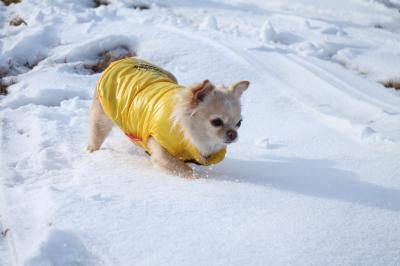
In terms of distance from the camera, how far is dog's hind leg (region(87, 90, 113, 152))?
3.77 meters

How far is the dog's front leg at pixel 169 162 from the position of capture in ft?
10.5

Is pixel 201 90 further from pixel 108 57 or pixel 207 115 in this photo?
pixel 108 57

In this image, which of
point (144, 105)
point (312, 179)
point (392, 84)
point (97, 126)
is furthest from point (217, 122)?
point (392, 84)

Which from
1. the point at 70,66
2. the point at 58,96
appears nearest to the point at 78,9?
the point at 70,66

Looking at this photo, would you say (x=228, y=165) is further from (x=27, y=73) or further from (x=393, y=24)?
(x=393, y=24)

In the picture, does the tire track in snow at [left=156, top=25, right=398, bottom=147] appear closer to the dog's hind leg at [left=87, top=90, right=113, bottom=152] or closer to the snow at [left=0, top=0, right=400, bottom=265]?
the snow at [left=0, top=0, right=400, bottom=265]

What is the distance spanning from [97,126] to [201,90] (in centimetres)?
106

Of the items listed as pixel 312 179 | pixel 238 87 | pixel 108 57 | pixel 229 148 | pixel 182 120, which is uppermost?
pixel 238 87

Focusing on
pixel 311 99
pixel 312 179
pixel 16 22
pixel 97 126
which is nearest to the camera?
pixel 312 179

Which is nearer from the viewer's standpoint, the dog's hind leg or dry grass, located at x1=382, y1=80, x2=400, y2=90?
the dog's hind leg

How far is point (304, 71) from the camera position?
5.03m

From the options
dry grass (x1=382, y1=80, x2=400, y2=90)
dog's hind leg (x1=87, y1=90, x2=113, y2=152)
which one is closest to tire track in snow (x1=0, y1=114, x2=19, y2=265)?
dog's hind leg (x1=87, y1=90, x2=113, y2=152)

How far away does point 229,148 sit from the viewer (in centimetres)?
383

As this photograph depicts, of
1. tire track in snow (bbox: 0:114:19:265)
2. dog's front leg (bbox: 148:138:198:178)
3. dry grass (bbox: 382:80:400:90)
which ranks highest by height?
dry grass (bbox: 382:80:400:90)
